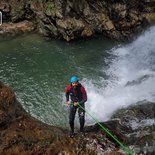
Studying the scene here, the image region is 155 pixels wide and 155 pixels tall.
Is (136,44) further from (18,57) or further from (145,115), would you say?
(145,115)

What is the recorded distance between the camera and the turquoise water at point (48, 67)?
14436 mm

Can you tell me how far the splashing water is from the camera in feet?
46.8

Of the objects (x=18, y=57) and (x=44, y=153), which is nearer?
(x=44, y=153)

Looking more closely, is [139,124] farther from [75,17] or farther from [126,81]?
[75,17]

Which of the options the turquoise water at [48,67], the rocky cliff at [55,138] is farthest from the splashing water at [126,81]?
the rocky cliff at [55,138]

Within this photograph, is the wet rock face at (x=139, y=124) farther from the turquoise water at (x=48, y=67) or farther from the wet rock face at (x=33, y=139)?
the turquoise water at (x=48, y=67)

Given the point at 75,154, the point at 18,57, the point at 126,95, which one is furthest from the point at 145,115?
the point at 18,57

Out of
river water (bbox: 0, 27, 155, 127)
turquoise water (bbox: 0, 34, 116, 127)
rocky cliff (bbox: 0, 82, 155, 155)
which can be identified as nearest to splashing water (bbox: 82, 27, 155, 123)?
river water (bbox: 0, 27, 155, 127)

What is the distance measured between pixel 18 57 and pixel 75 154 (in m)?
11.7

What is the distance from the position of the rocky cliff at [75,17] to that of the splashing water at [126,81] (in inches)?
66.0

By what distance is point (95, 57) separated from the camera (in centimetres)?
1934

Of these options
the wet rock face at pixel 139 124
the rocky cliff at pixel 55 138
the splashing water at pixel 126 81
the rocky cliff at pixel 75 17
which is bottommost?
the splashing water at pixel 126 81

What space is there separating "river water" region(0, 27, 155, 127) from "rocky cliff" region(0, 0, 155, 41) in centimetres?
76

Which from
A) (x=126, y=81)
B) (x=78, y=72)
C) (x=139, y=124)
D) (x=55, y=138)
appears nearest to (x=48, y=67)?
(x=78, y=72)
